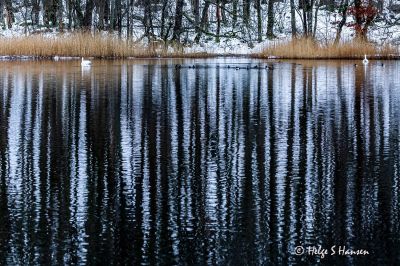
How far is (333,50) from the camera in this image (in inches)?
1459

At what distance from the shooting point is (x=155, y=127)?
1241 centimetres

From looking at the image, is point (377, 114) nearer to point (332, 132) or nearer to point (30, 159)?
point (332, 132)

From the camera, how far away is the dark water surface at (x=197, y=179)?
5910 mm

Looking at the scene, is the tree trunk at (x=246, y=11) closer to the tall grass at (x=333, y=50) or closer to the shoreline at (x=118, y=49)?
the shoreline at (x=118, y=49)

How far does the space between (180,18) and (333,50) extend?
40.4 feet

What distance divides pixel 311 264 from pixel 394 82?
17.1 metres

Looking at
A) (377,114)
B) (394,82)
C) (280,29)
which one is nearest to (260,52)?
(280,29)

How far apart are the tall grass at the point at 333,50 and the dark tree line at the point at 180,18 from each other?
23.0 ft

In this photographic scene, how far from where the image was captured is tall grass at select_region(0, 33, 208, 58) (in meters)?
36.2

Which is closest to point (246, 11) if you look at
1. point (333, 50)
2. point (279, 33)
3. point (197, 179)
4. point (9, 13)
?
point (279, 33)

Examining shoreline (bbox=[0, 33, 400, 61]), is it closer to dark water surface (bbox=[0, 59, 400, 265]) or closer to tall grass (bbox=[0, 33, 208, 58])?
tall grass (bbox=[0, 33, 208, 58])

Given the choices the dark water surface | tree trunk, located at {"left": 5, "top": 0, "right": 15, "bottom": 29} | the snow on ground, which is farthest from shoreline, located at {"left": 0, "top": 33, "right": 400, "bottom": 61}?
the dark water surface

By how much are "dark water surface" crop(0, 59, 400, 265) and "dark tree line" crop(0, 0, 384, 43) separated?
2985cm

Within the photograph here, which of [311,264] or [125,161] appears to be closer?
[311,264]
